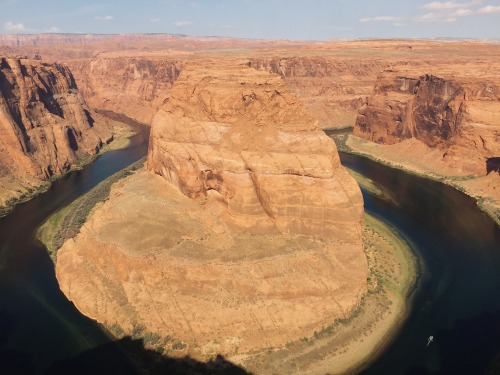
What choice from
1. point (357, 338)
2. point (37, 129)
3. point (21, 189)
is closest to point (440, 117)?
point (357, 338)

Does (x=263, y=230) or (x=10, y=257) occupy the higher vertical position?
(x=263, y=230)

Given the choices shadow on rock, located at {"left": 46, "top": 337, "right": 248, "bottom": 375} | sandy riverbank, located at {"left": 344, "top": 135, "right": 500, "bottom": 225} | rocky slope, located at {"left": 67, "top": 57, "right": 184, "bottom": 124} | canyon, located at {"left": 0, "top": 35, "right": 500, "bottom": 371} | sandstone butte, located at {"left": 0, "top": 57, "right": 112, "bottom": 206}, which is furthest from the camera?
rocky slope, located at {"left": 67, "top": 57, "right": 184, "bottom": 124}

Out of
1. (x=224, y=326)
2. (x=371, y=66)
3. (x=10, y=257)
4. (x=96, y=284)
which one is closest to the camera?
(x=224, y=326)

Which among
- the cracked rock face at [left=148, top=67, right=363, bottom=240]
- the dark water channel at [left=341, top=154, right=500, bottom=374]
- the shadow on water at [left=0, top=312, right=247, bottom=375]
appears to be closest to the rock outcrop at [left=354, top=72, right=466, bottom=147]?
the dark water channel at [left=341, top=154, right=500, bottom=374]

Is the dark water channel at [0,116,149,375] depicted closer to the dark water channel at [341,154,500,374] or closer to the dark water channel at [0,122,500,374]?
the dark water channel at [0,122,500,374]

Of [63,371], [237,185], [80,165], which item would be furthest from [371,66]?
[63,371]

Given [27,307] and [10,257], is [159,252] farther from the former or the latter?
[10,257]

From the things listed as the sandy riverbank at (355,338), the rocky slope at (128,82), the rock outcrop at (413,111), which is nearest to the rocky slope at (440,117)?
the rock outcrop at (413,111)
